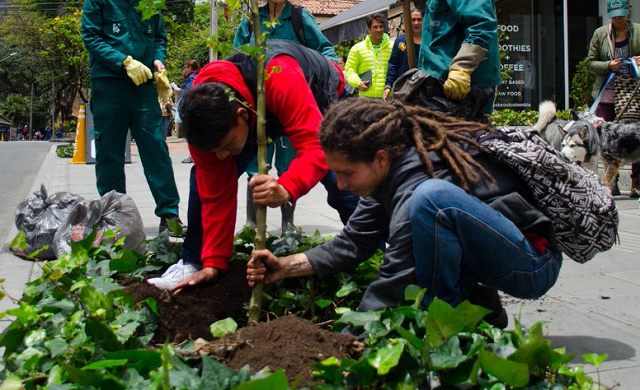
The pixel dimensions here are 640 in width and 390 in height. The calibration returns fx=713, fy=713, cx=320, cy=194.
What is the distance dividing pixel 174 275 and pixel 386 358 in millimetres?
1535

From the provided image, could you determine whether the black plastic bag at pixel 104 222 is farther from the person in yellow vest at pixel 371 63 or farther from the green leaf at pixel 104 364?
the person in yellow vest at pixel 371 63

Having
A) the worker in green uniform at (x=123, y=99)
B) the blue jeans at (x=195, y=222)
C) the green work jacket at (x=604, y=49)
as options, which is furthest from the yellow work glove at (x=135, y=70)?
the green work jacket at (x=604, y=49)

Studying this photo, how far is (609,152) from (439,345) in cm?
616

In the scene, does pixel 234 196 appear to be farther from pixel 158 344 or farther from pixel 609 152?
pixel 609 152

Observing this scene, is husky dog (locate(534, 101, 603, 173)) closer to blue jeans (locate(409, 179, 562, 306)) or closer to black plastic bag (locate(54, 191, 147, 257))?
black plastic bag (locate(54, 191, 147, 257))

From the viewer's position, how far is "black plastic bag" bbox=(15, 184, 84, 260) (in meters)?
4.91

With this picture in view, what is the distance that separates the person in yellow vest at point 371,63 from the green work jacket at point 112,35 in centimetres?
342

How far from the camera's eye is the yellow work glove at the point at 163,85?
5.28m

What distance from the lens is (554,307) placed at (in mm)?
3627

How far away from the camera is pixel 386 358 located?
191 centimetres

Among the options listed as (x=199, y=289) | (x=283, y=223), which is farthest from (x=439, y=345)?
(x=283, y=223)

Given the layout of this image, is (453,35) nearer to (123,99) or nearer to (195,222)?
(195,222)

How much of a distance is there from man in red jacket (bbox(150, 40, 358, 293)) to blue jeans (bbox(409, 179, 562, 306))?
56 cm

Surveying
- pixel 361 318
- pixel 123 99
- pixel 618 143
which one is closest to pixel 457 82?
pixel 361 318
